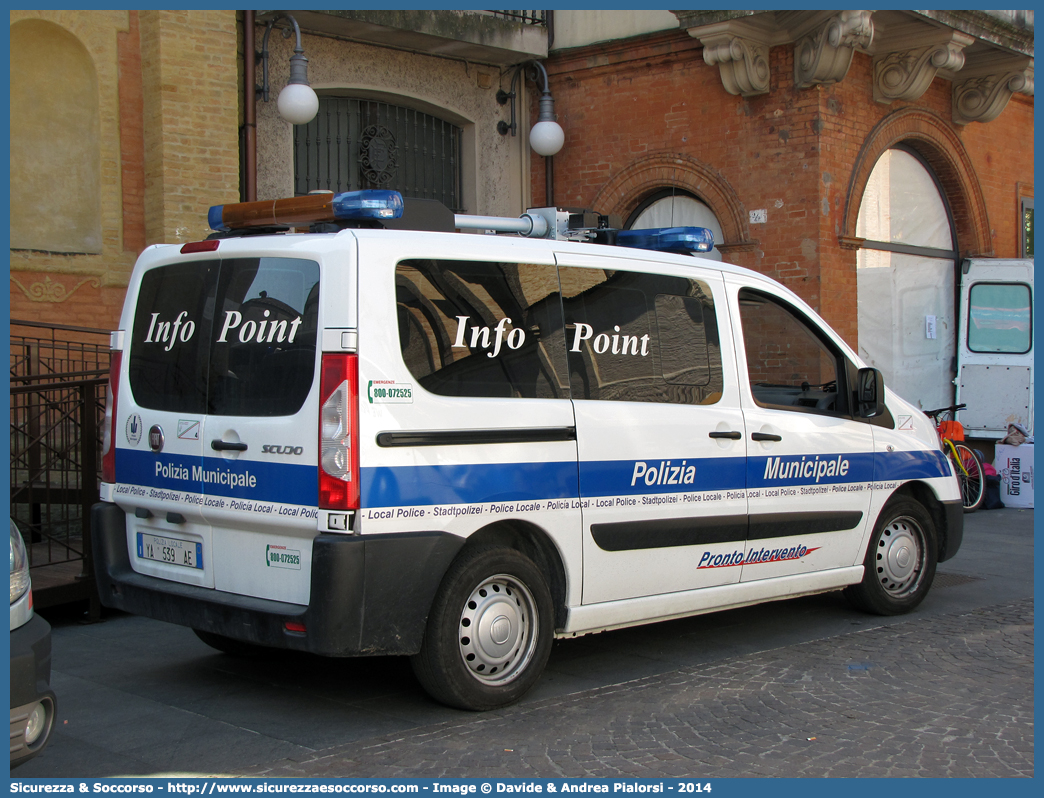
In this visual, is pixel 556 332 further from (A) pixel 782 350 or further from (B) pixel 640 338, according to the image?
(A) pixel 782 350

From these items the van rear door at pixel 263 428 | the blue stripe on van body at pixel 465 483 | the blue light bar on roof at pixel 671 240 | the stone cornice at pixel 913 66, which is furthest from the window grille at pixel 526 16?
the blue stripe on van body at pixel 465 483

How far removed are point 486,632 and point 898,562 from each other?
3.13 metres

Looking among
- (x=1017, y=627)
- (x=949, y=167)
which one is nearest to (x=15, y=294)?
(x=1017, y=627)

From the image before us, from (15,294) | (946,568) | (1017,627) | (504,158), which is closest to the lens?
(1017,627)

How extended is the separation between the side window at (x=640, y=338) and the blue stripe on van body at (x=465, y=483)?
44cm

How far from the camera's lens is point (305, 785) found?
3943 millimetres

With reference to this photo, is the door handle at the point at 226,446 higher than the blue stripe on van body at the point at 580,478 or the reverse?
higher

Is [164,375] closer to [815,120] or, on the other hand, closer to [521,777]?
[521,777]

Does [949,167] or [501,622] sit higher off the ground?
[949,167]

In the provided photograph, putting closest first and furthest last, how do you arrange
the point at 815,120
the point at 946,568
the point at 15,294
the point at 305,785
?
1. the point at 305,785
2. the point at 946,568
3. the point at 15,294
4. the point at 815,120

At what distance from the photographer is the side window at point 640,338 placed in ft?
17.1

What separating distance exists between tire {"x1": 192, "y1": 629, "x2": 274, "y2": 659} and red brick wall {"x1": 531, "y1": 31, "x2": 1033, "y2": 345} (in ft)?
25.7

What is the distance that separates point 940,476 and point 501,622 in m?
3.47

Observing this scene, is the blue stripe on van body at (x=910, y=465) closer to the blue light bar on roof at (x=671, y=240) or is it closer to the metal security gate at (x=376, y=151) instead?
the blue light bar on roof at (x=671, y=240)
